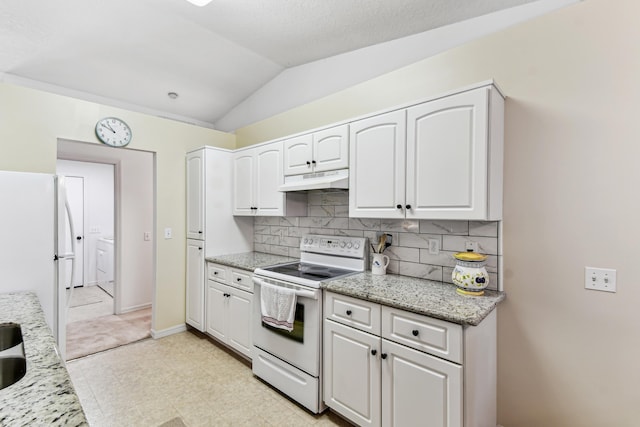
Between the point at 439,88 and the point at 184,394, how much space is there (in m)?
2.98

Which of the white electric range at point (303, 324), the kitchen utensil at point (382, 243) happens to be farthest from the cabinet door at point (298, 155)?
the kitchen utensil at point (382, 243)

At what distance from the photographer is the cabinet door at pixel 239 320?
2666mm

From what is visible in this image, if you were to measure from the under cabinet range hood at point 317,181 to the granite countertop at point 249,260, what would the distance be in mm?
718

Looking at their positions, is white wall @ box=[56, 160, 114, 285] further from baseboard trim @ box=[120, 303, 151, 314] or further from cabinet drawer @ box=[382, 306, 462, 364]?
cabinet drawer @ box=[382, 306, 462, 364]

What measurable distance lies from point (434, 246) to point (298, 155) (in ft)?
4.51

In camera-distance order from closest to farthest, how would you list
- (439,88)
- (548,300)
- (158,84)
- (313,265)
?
(548,300), (439,88), (313,265), (158,84)

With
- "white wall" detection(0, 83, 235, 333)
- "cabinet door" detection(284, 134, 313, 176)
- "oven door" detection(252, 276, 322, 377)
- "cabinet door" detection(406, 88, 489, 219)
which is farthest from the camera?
"cabinet door" detection(284, 134, 313, 176)

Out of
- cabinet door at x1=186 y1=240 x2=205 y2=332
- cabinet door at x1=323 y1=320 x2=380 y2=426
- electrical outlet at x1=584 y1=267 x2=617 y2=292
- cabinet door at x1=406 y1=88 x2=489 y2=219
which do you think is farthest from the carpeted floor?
electrical outlet at x1=584 y1=267 x2=617 y2=292

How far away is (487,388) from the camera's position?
1.73m

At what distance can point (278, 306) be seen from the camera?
7.27 feet

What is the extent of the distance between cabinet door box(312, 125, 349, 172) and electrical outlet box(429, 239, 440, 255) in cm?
84

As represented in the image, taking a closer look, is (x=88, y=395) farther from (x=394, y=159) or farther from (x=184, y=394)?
(x=394, y=159)

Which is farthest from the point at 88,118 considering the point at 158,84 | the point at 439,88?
the point at 439,88

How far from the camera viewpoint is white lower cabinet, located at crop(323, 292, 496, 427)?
4.79 feet
